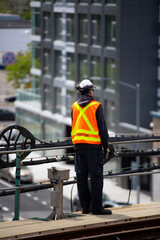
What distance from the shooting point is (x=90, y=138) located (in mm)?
10828

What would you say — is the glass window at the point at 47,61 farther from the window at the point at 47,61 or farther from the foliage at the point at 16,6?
the foliage at the point at 16,6

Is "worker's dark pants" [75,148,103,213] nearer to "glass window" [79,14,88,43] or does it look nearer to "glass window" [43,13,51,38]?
"glass window" [79,14,88,43]

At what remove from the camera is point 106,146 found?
10906 mm

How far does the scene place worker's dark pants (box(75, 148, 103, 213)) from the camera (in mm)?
10844

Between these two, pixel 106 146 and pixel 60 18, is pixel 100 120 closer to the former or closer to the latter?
pixel 106 146

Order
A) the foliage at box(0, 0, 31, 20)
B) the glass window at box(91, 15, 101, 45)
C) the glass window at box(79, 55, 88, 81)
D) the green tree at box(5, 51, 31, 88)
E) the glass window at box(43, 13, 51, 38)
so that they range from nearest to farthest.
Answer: the glass window at box(91, 15, 101, 45) < the glass window at box(79, 55, 88, 81) < the glass window at box(43, 13, 51, 38) < the green tree at box(5, 51, 31, 88) < the foliage at box(0, 0, 31, 20)

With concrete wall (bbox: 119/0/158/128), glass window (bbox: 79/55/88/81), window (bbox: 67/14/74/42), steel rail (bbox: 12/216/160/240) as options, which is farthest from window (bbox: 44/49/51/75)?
steel rail (bbox: 12/216/160/240)

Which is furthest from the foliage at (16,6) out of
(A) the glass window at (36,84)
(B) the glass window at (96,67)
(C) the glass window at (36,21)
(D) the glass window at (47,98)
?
(B) the glass window at (96,67)

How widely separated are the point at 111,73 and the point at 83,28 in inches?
233

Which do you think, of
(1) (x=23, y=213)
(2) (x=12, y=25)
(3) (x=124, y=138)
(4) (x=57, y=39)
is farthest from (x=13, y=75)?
(3) (x=124, y=138)

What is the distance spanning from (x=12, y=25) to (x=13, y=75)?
320 inches

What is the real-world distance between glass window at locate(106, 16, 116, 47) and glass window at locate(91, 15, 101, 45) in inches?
54.5

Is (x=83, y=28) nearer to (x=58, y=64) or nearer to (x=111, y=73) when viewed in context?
(x=111, y=73)

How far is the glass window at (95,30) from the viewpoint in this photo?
53781mm
